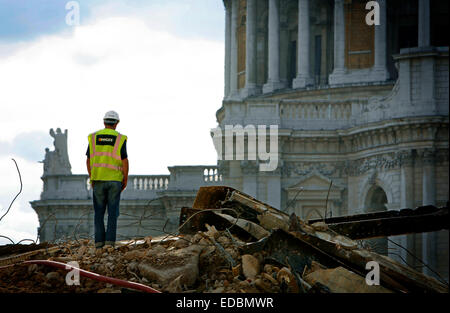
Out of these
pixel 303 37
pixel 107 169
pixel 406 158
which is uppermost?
pixel 303 37

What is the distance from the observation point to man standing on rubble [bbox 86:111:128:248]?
9.93 m

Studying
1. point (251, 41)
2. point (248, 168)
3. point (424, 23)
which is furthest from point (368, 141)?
point (251, 41)

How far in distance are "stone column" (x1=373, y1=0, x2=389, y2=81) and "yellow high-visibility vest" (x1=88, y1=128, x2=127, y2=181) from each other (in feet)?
127

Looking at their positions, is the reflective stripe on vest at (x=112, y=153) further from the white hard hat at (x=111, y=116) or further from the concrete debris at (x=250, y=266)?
the concrete debris at (x=250, y=266)

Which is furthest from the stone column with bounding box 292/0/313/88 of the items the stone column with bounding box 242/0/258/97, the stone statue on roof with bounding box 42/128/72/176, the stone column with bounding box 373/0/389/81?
the stone statue on roof with bounding box 42/128/72/176

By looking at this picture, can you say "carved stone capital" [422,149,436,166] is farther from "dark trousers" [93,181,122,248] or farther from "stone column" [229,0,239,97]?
"dark trousers" [93,181,122,248]

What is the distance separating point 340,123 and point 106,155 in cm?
2824

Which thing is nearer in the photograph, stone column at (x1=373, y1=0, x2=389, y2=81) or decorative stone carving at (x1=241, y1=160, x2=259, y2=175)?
decorative stone carving at (x1=241, y1=160, x2=259, y2=175)

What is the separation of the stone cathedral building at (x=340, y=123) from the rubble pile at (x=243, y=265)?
58.5 ft

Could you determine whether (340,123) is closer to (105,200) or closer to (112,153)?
(105,200)

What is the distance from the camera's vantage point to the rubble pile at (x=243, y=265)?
20.9ft

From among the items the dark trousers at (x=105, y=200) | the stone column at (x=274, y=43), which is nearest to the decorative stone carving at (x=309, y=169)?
the stone column at (x=274, y=43)

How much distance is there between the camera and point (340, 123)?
3750 centimetres

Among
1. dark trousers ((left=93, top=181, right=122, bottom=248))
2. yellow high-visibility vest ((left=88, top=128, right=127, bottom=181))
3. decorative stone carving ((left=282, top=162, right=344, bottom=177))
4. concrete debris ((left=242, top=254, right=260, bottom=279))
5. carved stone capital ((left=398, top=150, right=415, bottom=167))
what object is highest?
carved stone capital ((left=398, top=150, right=415, bottom=167))
